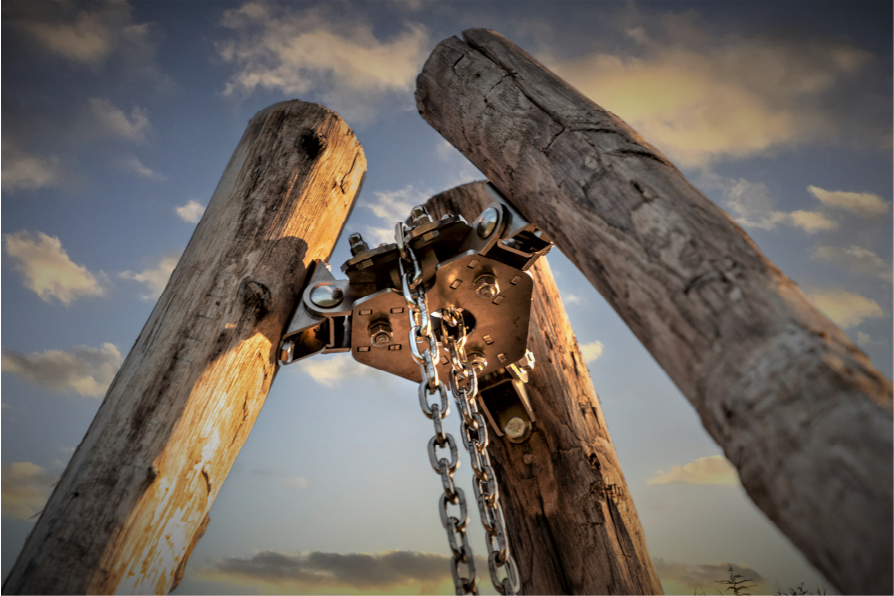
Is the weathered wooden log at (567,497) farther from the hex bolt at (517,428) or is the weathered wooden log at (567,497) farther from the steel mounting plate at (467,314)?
the steel mounting plate at (467,314)

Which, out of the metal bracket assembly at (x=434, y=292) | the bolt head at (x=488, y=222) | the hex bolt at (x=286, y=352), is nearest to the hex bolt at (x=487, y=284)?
the metal bracket assembly at (x=434, y=292)

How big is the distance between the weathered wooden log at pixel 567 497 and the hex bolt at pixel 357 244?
92 cm

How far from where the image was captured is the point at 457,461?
3.46 feet

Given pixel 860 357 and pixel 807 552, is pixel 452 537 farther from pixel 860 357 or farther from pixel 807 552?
pixel 860 357

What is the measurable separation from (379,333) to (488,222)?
0.49 m

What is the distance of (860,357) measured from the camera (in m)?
0.73

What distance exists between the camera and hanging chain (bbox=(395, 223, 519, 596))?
0.97 meters

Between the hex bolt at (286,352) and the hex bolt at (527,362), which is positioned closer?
the hex bolt at (286,352)

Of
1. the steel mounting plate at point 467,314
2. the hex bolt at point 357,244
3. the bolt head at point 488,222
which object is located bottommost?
the steel mounting plate at point 467,314

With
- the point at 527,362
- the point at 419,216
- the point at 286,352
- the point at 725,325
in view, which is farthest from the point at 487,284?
the point at 725,325

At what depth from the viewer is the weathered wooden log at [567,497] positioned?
1.80 metres

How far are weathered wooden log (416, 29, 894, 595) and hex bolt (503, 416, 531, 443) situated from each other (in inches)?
36.6

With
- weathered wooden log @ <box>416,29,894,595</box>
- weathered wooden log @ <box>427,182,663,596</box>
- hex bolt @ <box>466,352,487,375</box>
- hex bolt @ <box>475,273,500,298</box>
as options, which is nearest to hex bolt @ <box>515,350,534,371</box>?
weathered wooden log @ <box>427,182,663,596</box>

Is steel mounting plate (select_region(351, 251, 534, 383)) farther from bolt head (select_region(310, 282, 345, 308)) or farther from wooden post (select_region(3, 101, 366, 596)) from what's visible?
wooden post (select_region(3, 101, 366, 596))
